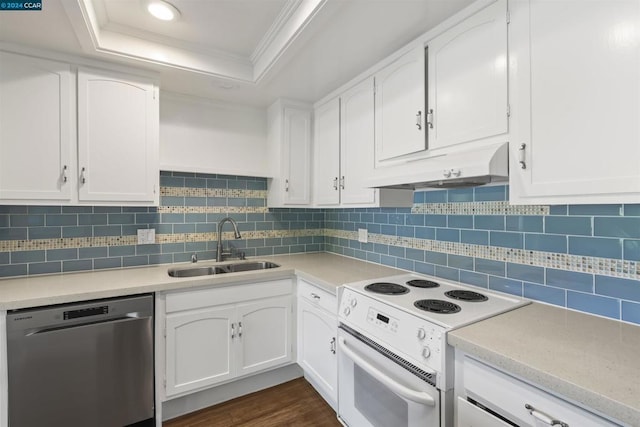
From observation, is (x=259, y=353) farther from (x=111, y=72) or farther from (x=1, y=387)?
(x=111, y=72)

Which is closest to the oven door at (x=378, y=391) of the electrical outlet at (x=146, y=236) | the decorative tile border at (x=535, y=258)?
the decorative tile border at (x=535, y=258)

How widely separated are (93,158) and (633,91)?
2517 mm

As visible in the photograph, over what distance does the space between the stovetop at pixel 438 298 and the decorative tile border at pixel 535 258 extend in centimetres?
19

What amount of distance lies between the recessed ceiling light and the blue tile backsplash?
1100 millimetres

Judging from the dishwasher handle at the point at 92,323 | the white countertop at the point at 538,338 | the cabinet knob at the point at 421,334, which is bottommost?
the dishwasher handle at the point at 92,323

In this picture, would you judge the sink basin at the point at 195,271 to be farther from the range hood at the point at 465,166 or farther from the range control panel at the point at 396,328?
the range hood at the point at 465,166

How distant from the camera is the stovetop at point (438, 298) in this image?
47.7 inches

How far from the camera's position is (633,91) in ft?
2.86

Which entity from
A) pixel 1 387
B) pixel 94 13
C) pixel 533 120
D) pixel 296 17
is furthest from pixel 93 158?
pixel 533 120

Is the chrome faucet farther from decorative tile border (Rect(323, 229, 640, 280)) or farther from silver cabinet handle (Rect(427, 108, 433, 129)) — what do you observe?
silver cabinet handle (Rect(427, 108, 433, 129))

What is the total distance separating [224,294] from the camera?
1.97 m

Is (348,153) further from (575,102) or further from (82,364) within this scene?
(82,364)

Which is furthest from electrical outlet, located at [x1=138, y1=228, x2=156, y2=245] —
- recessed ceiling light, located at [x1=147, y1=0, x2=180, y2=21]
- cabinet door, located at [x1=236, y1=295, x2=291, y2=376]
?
recessed ceiling light, located at [x1=147, y1=0, x2=180, y2=21]

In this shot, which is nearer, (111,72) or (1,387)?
(1,387)
